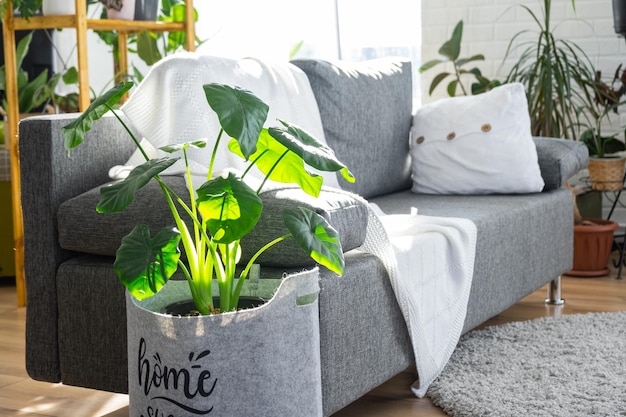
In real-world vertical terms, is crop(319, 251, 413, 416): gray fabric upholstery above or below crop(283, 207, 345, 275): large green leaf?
below

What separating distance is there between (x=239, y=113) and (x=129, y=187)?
0.76 ft

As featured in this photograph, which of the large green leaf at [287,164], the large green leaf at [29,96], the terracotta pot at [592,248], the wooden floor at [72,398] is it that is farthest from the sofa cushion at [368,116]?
the large green leaf at [29,96]

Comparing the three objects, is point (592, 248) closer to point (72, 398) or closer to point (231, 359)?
point (72, 398)

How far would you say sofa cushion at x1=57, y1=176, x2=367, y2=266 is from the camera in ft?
6.55

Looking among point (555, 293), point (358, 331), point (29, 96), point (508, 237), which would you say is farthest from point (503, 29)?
point (358, 331)

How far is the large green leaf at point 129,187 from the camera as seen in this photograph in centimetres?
164

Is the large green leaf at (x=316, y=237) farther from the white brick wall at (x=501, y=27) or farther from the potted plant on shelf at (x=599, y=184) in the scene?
the white brick wall at (x=501, y=27)

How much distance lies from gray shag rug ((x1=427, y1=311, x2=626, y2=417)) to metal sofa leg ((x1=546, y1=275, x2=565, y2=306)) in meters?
0.27

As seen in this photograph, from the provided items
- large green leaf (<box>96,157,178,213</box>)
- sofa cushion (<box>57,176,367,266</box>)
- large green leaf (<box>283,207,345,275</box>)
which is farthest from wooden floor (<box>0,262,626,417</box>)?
large green leaf (<box>96,157,178,213</box>)

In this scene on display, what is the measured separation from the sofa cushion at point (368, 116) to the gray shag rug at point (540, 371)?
644 millimetres

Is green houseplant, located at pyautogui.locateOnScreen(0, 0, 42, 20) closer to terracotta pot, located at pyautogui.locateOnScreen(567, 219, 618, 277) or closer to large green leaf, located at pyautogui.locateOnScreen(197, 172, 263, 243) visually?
large green leaf, located at pyautogui.locateOnScreen(197, 172, 263, 243)

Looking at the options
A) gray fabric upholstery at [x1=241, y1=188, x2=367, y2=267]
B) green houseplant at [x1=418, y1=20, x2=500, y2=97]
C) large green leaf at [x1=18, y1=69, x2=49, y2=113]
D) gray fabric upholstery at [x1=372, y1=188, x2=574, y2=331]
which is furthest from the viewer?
green houseplant at [x1=418, y1=20, x2=500, y2=97]

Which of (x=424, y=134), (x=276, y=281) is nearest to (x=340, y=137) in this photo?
(x=424, y=134)

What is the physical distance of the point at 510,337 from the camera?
2.98m
